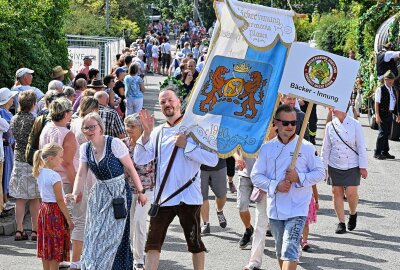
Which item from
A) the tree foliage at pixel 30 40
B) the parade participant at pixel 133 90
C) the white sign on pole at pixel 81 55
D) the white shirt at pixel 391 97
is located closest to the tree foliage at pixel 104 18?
the white sign on pole at pixel 81 55

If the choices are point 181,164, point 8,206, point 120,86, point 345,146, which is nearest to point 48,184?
point 181,164

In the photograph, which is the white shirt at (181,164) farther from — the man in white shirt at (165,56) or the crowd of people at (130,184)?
the man in white shirt at (165,56)

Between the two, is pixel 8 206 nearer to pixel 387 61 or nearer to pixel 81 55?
pixel 81 55

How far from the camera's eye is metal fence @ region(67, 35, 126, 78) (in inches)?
995

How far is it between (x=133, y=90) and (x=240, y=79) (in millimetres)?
13122

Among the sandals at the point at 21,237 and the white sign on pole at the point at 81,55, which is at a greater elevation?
the white sign on pole at the point at 81,55

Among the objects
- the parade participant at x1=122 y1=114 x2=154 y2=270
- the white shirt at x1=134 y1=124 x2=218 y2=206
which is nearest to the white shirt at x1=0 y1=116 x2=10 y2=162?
the parade participant at x1=122 y1=114 x2=154 y2=270

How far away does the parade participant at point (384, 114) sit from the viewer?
20.0 meters

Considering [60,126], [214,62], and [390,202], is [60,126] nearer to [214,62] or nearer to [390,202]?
[214,62]

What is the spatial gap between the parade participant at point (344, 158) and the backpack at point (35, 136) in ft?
11.9

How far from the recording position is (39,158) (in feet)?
33.1

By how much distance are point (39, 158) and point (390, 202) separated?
683 cm

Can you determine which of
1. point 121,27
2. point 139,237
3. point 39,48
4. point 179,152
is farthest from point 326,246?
point 121,27

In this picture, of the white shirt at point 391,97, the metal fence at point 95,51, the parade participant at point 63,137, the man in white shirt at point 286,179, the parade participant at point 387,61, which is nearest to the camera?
the man in white shirt at point 286,179
